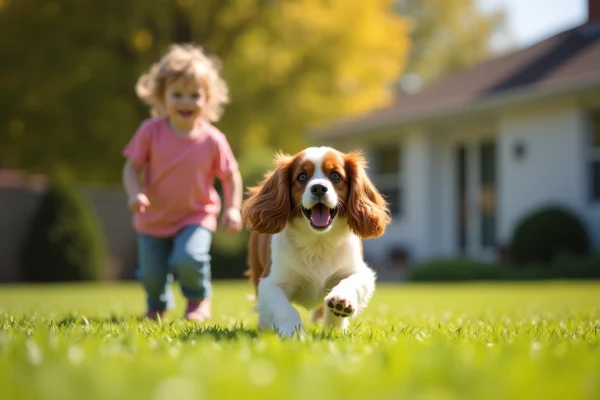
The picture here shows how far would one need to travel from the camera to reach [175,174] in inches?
212

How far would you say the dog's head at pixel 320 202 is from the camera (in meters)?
3.92

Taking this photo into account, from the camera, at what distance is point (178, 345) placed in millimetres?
2887

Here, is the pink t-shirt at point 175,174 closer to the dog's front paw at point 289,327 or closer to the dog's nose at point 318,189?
the dog's nose at point 318,189

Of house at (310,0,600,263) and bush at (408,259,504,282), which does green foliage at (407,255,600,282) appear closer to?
bush at (408,259,504,282)

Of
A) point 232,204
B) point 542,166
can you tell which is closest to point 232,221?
point 232,204

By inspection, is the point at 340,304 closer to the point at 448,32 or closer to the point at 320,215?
the point at 320,215

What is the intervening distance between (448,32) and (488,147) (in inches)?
814

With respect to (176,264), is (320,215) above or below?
above

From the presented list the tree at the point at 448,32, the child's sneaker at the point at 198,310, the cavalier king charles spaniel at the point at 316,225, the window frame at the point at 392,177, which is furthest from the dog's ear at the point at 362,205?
the tree at the point at 448,32

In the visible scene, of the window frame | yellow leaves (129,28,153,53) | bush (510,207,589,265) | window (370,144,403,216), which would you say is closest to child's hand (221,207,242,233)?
bush (510,207,589,265)

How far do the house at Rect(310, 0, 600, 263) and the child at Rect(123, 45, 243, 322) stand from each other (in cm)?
933

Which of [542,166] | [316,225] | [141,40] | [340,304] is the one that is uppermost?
[141,40]

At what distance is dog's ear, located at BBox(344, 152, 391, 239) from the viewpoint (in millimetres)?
3996

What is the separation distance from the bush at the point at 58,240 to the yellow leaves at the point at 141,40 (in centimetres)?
519
